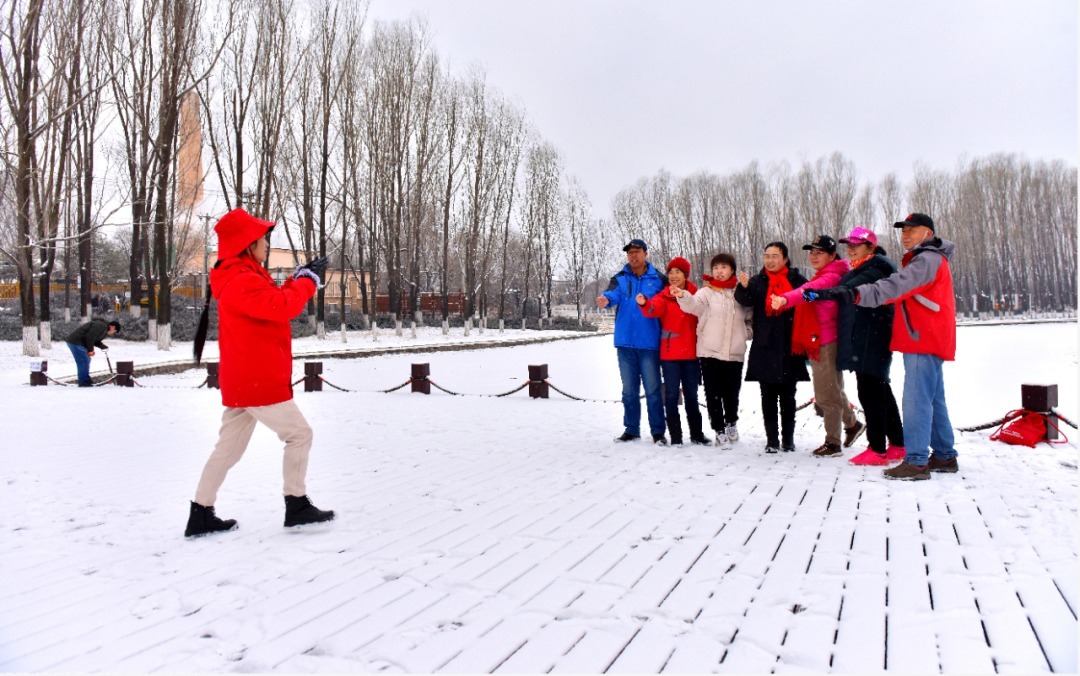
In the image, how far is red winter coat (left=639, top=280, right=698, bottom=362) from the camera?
19.8 feet

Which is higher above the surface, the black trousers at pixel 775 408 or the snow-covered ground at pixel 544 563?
the black trousers at pixel 775 408

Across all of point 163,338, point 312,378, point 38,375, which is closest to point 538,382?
point 312,378

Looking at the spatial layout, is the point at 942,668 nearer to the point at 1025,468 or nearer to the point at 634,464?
the point at 634,464

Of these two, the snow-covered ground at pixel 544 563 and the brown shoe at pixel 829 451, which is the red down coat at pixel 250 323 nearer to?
the snow-covered ground at pixel 544 563

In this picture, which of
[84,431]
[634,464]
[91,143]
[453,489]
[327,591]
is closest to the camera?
[327,591]

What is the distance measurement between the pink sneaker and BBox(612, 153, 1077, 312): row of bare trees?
4612cm

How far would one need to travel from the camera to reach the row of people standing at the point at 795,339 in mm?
4625

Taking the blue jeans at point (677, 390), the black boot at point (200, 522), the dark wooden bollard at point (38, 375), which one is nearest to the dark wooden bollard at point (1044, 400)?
the blue jeans at point (677, 390)

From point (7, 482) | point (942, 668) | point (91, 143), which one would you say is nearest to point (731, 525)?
point (942, 668)

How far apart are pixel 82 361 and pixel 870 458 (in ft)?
41.5

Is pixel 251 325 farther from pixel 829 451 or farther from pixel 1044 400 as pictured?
pixel 1044 400

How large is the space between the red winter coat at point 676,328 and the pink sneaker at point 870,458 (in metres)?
1.50

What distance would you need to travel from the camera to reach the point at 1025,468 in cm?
500

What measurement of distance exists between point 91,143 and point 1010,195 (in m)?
63.2
